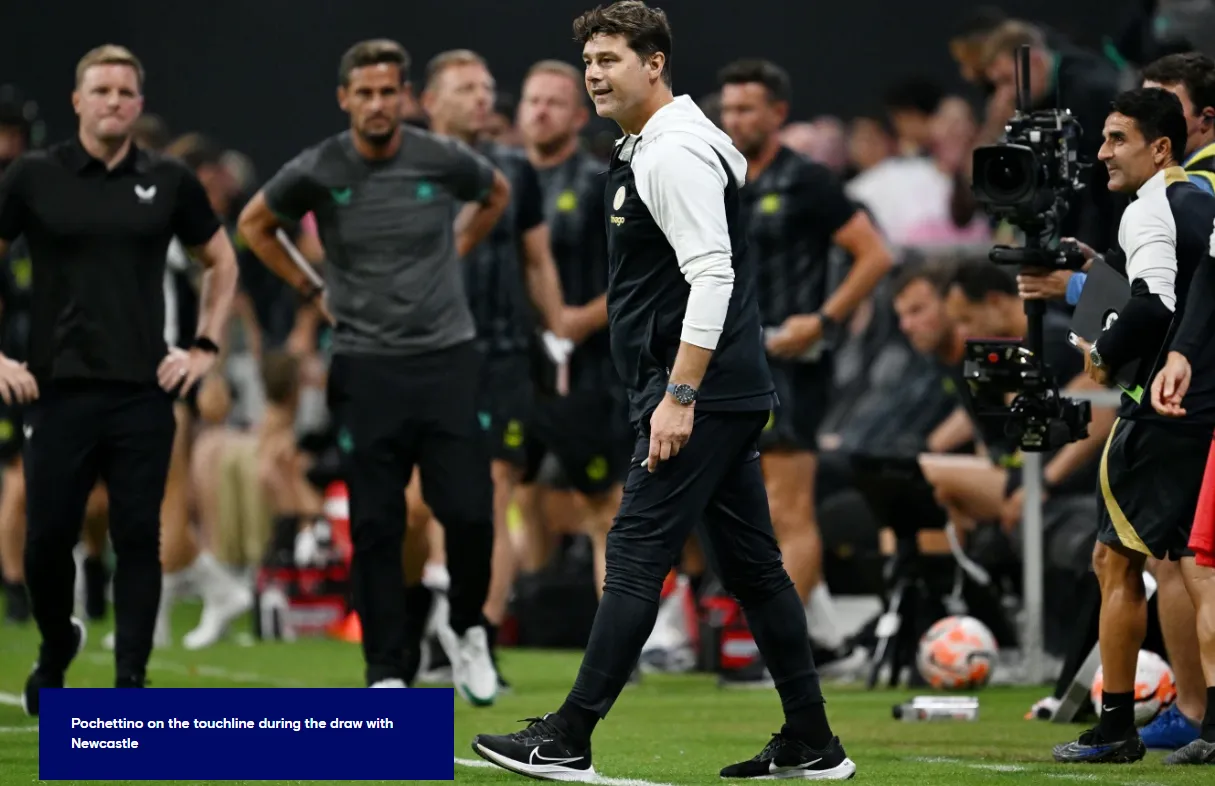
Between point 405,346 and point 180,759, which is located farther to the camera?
point 405,346

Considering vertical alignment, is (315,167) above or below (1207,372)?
above

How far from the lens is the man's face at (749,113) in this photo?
10.6 m

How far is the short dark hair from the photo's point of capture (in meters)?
6.97

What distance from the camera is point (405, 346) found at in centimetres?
892

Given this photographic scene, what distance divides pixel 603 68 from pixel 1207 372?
2138mm

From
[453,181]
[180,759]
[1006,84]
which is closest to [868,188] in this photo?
[1006,84]

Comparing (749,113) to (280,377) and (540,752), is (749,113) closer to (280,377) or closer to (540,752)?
(540,752)

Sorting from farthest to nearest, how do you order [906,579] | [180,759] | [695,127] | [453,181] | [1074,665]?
[906,579] → [453,181] → [1074,665] → [695,127] → [180,759]

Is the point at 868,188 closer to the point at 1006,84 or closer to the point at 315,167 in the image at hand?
the point at 1006,84

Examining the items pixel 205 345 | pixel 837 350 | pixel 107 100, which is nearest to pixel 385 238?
pixel 205 345

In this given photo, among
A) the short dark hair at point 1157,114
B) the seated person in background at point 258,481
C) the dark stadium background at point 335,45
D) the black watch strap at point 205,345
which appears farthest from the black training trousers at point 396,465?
the dark stadium background at point 335,45

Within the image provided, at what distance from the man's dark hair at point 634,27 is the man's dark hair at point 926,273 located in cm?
540

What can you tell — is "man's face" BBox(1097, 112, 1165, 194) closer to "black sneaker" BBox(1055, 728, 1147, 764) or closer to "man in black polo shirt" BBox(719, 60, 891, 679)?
"black sneaker" BBox(1055, 728, 1147, 764)

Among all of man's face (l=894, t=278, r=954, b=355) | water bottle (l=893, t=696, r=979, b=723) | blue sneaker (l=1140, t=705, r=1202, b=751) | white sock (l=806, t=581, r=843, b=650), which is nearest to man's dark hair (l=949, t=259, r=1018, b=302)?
man's face (l=894, t=278, r=954, b=355)
